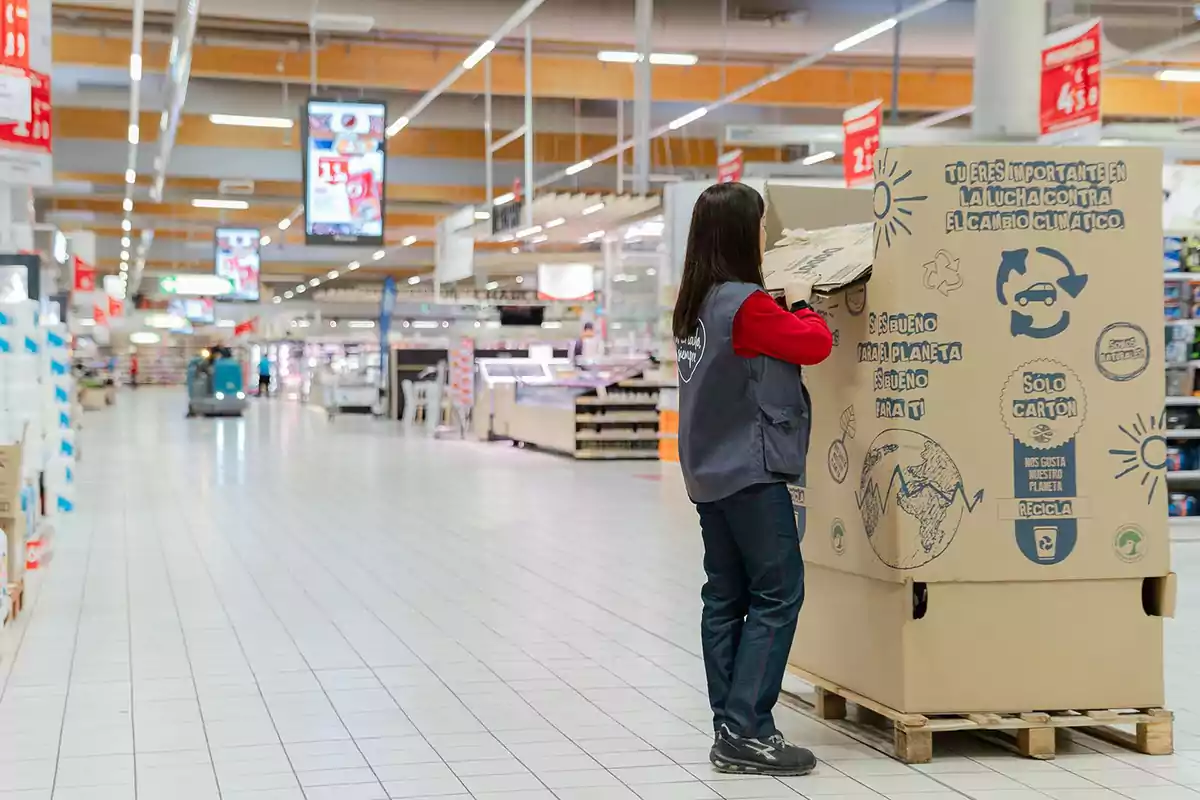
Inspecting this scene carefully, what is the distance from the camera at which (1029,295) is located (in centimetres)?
404

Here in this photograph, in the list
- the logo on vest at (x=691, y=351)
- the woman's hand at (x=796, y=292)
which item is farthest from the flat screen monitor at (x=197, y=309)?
the woman's hand at (x=796, y=292)

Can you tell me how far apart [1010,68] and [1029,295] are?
6.48 m

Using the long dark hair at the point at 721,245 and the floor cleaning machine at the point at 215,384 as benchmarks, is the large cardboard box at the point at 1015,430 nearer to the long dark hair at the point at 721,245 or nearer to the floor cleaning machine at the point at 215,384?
the long dark hair at the point at 721,245

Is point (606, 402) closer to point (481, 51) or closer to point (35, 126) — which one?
point (481, 51)

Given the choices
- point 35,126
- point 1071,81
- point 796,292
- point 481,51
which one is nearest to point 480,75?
point 481,51

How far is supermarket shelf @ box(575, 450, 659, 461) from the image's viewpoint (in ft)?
55.5

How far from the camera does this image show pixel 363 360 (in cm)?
3919

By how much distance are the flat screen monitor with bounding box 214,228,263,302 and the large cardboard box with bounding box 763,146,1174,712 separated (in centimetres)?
2194

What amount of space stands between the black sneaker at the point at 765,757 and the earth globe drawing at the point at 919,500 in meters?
0.57

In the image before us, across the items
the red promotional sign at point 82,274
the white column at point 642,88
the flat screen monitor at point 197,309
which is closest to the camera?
the white column at point 642,88

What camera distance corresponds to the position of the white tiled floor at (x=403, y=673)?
382cm

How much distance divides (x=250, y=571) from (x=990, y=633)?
485 cm

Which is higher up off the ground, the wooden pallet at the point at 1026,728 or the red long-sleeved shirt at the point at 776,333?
the red long-sleeved shirt at the point at 776,333

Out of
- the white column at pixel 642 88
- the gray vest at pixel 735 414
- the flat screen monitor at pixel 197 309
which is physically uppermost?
the white column at pixel 642 88
